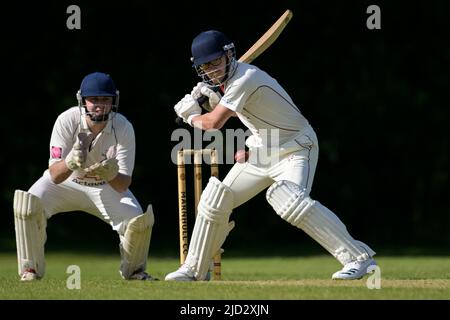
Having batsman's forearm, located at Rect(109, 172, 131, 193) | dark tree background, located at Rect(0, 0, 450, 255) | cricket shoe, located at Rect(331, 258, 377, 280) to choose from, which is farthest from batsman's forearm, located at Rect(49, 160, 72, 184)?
dark tree background, located at Rect(0, 0, 450, 255)

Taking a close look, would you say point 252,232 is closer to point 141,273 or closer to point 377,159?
point 377,159

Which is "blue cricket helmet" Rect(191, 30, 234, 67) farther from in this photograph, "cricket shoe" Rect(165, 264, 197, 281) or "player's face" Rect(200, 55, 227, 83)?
"cricket shoe" Rect(165, 264, 197, 281)

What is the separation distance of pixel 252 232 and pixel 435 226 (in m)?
2.09

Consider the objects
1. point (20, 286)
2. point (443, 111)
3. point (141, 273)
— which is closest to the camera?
point (20, 286)

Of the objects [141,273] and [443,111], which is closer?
[141,273]

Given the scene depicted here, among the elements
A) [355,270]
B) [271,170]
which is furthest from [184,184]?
[355,270]

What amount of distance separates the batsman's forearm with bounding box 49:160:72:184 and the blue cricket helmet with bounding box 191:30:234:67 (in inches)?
34.6

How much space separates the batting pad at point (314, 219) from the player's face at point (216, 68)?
0.62m

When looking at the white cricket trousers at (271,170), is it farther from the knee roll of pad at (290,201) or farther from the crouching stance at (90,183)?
the crouching stance at (90,183)

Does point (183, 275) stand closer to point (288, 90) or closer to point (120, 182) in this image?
point (120, 182)

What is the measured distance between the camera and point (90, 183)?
5539 millimetres
